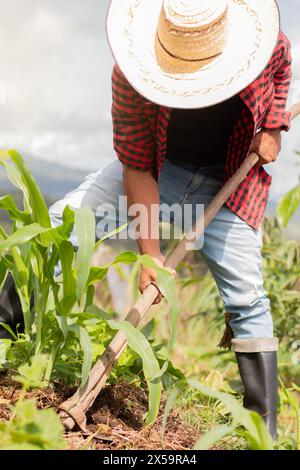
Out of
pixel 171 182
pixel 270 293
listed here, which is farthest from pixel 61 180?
pixel 171 182

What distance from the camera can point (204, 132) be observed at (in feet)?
5.92

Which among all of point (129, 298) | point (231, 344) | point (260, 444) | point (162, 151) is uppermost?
point (162, 151)

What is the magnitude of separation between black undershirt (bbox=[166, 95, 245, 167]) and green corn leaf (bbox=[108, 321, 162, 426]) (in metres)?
0.60

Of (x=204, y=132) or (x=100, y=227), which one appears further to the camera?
(x=100, y=227)

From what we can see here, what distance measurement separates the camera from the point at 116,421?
4.99ft

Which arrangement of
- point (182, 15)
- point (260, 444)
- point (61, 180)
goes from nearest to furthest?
point (260, 444) < point (182, 15) < point (61, 180)

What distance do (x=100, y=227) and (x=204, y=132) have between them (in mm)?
420

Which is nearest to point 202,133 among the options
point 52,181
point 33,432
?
point 33,432

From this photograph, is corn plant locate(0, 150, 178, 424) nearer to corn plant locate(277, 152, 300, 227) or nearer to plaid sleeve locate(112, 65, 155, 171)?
plaid sleeve locate(112, 65, 155, 171)

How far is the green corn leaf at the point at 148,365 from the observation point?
1448mm

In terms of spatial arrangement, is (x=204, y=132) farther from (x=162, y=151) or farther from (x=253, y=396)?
(x=253, y=396)

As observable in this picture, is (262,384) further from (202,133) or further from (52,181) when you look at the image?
Answer: (52,181)

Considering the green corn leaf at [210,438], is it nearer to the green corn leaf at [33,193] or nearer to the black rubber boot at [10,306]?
the green corn leaf at [33,193]

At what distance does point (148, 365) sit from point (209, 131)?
2.25 feet
